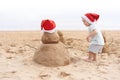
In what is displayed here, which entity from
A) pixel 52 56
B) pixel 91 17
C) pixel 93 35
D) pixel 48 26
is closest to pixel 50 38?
pixel 48 26

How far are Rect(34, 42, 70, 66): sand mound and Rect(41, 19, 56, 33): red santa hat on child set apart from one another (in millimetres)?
344

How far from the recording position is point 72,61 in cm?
739

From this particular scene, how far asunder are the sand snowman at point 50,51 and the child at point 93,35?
686mm

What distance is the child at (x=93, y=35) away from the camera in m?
7.29

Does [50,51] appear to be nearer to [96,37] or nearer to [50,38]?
[50,38]

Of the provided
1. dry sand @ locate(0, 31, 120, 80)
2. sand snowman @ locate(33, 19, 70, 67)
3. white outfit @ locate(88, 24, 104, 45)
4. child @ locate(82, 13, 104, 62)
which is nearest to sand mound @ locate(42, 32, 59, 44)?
sand snowman @ locate(33, 19, 70, 67)

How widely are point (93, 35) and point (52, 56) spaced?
114cm

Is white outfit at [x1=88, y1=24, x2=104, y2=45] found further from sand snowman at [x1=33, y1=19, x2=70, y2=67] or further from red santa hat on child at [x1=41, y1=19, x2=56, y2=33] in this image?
red santa hat on child at [x1=41, y1=19, x2=56, y2=33]

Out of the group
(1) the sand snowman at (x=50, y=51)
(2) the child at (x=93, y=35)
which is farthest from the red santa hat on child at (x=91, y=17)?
(1) the sand snowman at (x=50, y=51)

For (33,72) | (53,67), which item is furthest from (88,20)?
(33,72)

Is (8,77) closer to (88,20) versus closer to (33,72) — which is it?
(33,72)

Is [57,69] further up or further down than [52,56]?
further down

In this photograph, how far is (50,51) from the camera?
22.6ft

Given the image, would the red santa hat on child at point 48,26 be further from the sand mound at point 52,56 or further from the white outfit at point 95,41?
the white outfit at point 95,41
